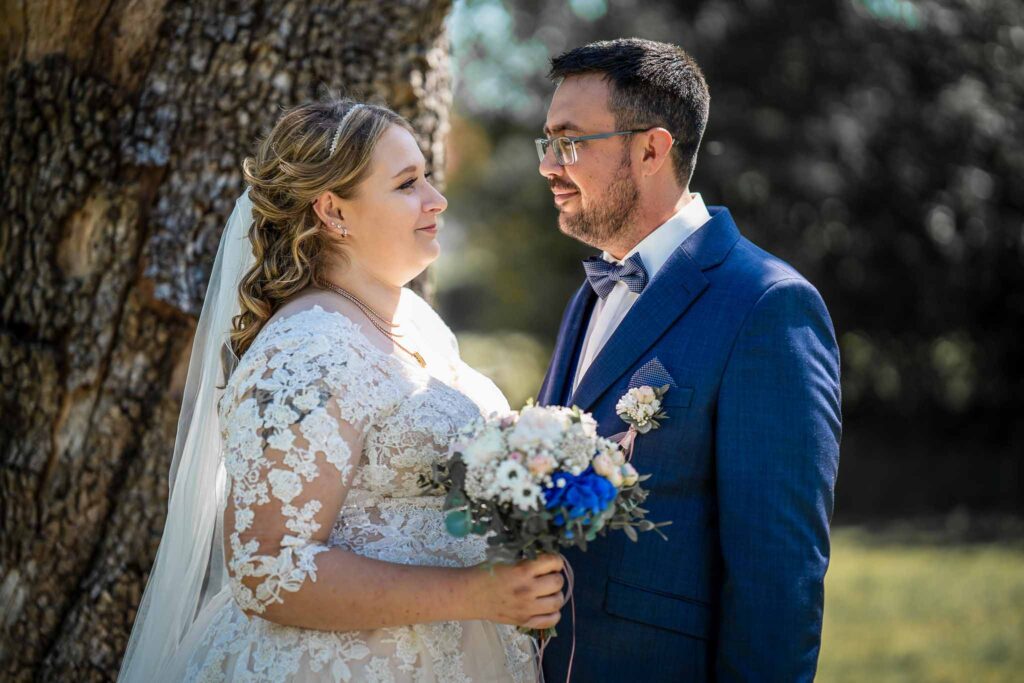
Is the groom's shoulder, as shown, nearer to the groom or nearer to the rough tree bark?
the groom

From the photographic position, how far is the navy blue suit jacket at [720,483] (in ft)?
8.73

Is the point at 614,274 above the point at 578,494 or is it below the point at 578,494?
above

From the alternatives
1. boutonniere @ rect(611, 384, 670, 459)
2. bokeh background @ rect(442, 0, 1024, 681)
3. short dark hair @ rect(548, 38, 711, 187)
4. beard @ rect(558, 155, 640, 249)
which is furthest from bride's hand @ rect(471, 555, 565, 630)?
bokeh background @ rect(442, 0, 1024, 681)

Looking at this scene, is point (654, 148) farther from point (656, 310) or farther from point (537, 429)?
point (537, 429)

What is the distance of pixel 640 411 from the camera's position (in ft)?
9.18

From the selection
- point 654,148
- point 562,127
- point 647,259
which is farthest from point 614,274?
point 562,127

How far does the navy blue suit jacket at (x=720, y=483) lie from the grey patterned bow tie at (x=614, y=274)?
0.53 ft

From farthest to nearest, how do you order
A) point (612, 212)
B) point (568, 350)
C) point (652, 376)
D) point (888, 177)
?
point (888, 177) → point (568, 350) → point (612, 212) → point (652, 376)

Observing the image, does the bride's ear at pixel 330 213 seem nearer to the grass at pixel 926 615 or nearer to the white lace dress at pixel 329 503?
the white lace dress at pixel 329 503

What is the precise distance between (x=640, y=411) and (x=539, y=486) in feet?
1.78


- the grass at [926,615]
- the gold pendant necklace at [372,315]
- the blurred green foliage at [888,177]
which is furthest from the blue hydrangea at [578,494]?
the blurred green foliage at [888,177]

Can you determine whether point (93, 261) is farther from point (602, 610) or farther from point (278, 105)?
point (602, 610)

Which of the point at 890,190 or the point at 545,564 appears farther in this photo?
the point at 890,190

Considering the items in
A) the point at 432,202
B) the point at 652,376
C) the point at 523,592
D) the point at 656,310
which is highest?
the point at 432,202
